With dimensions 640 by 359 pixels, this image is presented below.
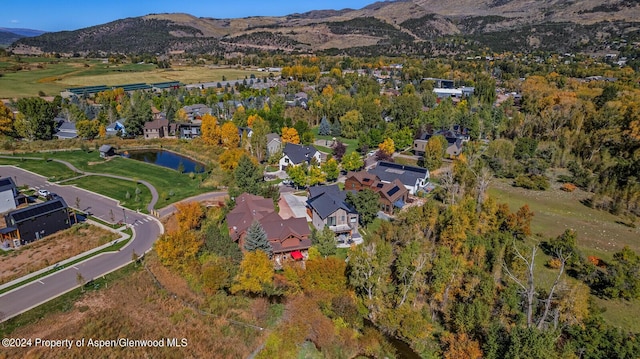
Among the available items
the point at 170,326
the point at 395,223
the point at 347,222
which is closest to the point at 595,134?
the point at 395,223

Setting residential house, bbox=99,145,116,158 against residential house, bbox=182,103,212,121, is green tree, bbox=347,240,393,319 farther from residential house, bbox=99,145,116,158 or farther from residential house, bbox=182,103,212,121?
residential house, bbox=182,103,212,121

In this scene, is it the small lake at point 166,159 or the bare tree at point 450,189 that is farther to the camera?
the small lake at point 166,159

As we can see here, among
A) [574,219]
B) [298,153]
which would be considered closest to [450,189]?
[574,219]

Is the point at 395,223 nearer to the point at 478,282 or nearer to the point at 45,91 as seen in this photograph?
the point at 478,282

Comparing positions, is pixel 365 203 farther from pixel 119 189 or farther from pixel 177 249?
pixel 119 189

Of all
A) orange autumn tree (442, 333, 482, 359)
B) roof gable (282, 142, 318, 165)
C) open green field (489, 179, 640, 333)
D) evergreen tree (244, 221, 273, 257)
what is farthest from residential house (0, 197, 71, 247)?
open green field (489, 179, 640, 333)

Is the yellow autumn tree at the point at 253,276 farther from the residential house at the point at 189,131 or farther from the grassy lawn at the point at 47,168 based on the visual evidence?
the residential house at the point at 189,131

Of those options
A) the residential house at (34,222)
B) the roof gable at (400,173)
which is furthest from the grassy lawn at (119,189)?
the roof gable at (400,173)
